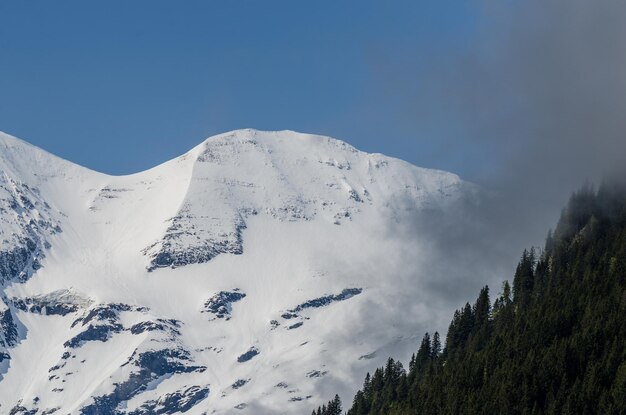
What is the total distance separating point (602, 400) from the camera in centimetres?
19488

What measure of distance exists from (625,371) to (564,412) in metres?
10.7

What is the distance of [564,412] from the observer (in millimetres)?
195750

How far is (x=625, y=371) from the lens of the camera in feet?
655

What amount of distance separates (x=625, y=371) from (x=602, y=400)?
22.8 feet

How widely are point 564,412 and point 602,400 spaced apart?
5.09 metres
